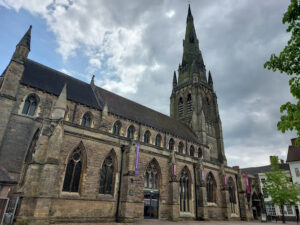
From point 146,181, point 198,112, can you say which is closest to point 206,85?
point 198,112

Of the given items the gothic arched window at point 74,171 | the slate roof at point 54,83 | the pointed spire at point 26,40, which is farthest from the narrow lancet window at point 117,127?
the pointed spire at point 26,40

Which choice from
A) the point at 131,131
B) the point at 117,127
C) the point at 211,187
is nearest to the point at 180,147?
the point at 211,187

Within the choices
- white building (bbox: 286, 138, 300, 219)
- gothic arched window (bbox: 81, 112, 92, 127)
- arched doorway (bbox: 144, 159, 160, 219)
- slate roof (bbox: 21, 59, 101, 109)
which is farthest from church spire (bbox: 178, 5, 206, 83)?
arched doorway (bbox: 144, 159, 160, 219)

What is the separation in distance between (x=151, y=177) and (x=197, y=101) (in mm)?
25311

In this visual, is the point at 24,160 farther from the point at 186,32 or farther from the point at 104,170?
the point at 186,32

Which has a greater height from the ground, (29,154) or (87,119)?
(87,119)

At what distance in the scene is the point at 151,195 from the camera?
17891mm

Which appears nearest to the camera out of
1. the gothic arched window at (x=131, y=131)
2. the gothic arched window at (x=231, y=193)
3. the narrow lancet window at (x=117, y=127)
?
the narrow lancet window at (x=117, y=127)

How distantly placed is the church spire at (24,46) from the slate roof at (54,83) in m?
1.27

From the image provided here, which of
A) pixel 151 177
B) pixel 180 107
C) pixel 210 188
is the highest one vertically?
pixel 180 107

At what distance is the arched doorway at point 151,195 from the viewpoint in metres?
17.7

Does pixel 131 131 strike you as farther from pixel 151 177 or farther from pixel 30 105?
pixel 30 105

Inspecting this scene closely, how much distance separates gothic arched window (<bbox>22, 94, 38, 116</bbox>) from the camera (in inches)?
701

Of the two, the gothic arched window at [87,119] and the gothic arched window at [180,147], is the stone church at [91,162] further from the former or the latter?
the gothic arched window at [180,147]
